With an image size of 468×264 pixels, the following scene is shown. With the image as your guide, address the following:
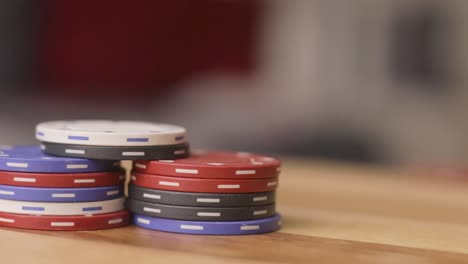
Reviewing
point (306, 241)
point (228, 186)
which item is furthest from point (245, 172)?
point (306, 241)

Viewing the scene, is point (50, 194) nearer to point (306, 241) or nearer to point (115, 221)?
point (115, 221)

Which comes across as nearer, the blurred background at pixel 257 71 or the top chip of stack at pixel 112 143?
the top chip of stack at pixel 112 143

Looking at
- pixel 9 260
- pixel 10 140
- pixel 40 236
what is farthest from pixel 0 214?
pixel 10 140

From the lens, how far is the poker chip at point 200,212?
49.0 inches

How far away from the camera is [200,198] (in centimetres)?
125

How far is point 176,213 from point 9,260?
11.6 inches

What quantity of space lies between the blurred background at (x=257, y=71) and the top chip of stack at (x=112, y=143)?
2611 millimetres

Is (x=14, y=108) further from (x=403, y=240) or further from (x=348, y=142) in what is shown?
(x=403, y=240)

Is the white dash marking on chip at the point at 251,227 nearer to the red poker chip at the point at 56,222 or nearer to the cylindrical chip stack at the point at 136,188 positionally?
the cylindrical chip stack at the point at 136,188

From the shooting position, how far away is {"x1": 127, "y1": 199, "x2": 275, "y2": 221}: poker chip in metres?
1.24

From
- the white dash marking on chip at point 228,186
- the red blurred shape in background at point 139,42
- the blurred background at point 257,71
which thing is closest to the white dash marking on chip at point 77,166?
the white dash marking on chip at point 228,186

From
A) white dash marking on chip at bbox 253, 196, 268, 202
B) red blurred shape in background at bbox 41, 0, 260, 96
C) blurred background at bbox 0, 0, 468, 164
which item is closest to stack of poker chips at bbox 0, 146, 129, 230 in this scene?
white dash marking on chip at bbox 253, 196, 268, 202

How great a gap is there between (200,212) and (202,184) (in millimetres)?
42

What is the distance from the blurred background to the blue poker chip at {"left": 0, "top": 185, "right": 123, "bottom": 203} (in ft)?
8.74
